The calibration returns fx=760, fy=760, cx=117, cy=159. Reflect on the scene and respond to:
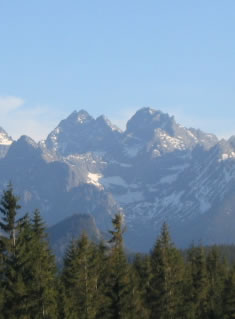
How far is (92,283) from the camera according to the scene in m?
82.9

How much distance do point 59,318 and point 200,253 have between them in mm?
42417

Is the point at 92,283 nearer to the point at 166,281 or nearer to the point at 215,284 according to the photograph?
the point at 166,281

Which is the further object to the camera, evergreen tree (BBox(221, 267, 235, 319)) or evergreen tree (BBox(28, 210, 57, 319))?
evergreen tree (BBox(221, 267, 235, 319))

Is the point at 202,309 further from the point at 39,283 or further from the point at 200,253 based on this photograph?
the point at 39,283

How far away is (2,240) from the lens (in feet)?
213

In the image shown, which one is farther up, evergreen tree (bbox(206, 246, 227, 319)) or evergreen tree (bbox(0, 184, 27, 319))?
evergreen tree (bbox(206, 246, 227, 319))

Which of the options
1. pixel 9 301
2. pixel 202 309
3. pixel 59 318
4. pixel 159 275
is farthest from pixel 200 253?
pixel 9 301

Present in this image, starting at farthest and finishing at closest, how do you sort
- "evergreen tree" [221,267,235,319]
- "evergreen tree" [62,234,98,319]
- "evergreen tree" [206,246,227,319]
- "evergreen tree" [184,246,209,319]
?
"evergreen tree" [184,246,209,319] → "evergreen tree" [206,246,227,319] → "evergreen tree" [221,267,235,319] → "evergreen tree" [62,234,98,319]

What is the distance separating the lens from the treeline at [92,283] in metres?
66.2

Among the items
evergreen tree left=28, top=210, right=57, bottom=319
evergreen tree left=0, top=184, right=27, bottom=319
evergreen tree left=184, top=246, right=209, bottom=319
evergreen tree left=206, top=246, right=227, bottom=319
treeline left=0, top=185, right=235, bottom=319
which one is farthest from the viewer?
evergreen tree left=184, top=246, right=209, bottom=319

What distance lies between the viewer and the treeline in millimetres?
66188

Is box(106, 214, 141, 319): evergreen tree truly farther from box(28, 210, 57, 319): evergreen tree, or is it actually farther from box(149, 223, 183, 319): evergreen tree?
box(28, 210, 57, 319): evergreen tree

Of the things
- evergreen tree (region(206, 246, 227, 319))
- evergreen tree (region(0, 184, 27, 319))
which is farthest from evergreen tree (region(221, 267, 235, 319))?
evergreen tree (region(0, 184, 27, 319))

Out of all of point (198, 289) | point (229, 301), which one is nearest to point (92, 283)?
point (229, 301)
